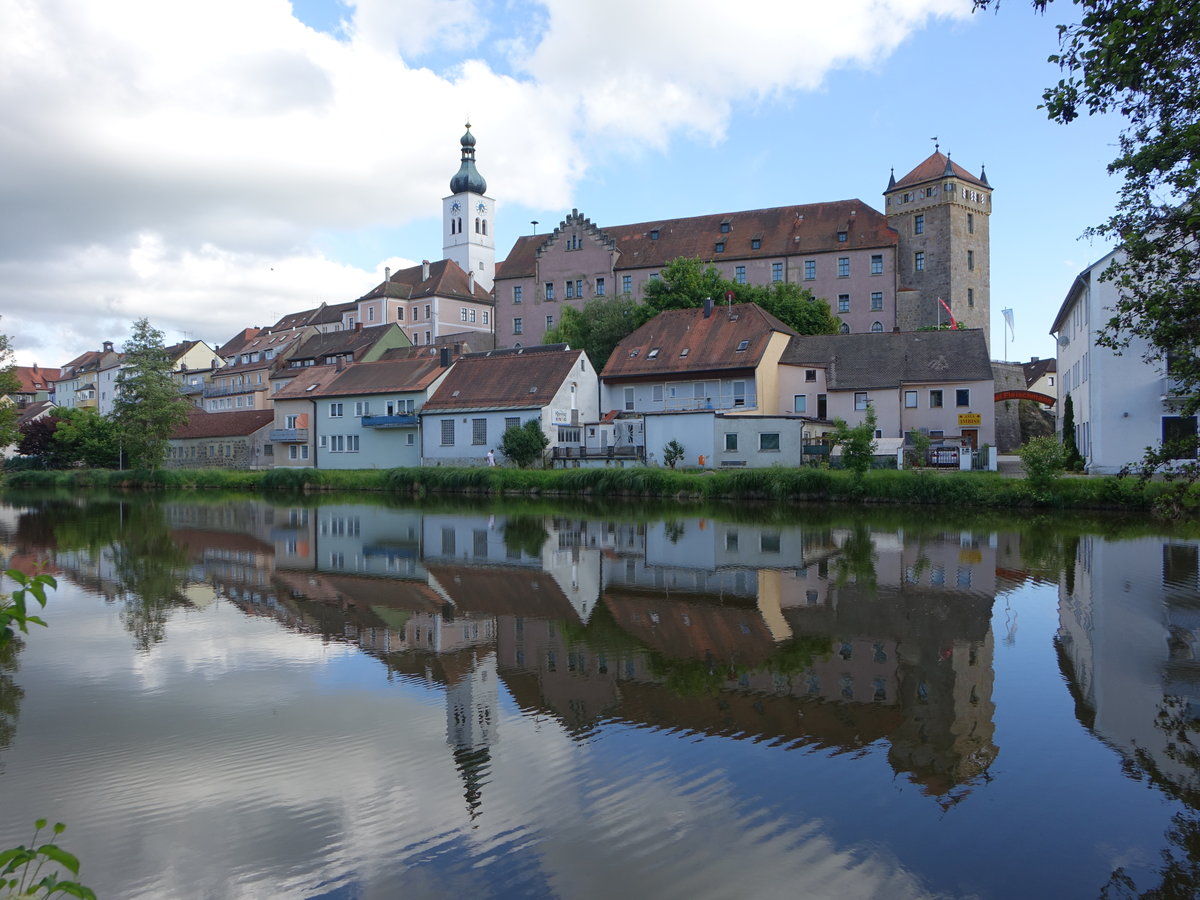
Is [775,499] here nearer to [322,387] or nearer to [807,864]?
[807,864]

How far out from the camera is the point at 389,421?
56156 millimetres

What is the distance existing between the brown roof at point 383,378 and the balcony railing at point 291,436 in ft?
8.73

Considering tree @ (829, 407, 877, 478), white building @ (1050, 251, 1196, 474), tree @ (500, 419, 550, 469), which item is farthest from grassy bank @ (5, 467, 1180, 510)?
white building @ (1050, 251, 1196, 474)

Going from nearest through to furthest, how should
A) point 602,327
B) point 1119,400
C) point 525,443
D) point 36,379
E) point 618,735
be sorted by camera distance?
1. point 618,735
2. point 1119,400
3. point 525,443
4. point 602,327
5. point 36,379

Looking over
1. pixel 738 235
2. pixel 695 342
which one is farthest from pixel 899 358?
pixel 738 235

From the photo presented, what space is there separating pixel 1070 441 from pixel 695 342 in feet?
63.6

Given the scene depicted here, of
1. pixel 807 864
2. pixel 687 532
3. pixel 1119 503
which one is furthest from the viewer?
pixel 1119 503

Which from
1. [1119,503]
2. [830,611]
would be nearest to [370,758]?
[830,611]

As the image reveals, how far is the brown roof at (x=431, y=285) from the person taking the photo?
3748 inches

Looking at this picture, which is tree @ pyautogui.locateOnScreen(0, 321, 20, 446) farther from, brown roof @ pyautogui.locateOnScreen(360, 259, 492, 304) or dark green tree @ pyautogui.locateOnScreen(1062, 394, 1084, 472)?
brown roof @ pyautogui.locateOnScreen(360, 259, 492, 304)

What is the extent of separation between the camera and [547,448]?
49125mm

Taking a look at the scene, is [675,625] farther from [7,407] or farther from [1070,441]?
[1070,441]

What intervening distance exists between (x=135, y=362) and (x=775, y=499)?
47.6 meters

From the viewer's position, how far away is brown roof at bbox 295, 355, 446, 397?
56.5m
